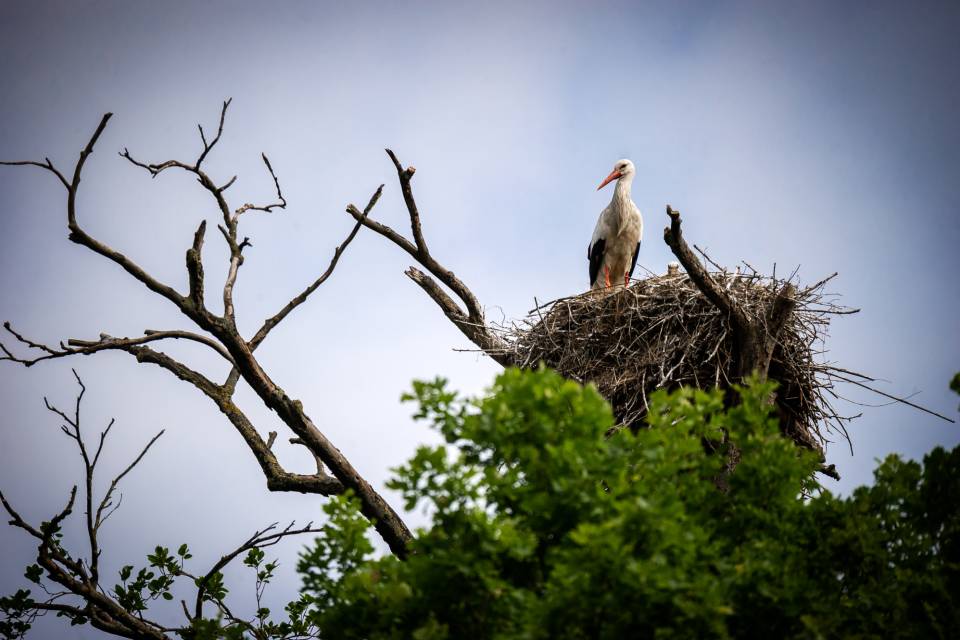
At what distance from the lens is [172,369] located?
596 centimetres

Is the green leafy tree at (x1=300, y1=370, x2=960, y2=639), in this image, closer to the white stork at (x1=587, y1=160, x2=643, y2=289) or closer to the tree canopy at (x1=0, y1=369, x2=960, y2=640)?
the tree canopy at (x1=0, y1=369, x2=960, y2=640)

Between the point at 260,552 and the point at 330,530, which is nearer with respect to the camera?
the point at 330,530

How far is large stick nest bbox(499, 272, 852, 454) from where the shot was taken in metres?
6.38

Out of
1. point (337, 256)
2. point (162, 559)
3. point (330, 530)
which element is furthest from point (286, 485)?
point (330, 530)

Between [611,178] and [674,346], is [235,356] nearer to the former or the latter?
[674,346]

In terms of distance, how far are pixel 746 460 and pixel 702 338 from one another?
10.0 feet

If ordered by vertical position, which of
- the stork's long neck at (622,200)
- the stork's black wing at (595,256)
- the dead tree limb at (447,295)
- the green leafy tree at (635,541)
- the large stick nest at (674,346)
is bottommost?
the green leafy tree at (635,541)

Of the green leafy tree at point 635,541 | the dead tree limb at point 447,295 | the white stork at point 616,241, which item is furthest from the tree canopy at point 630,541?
the white stork at point 616,241

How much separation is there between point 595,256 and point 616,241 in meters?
0.32

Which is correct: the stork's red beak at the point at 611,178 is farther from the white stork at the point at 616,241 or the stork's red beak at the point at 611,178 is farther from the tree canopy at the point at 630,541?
the tree canopy at the point at 630,541

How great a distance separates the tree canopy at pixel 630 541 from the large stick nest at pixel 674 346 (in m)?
2.53

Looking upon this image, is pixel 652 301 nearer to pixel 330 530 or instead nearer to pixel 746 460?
pixel 746 460

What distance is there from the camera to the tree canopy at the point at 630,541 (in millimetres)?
2836

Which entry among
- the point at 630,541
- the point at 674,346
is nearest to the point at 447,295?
the point at 674,346
